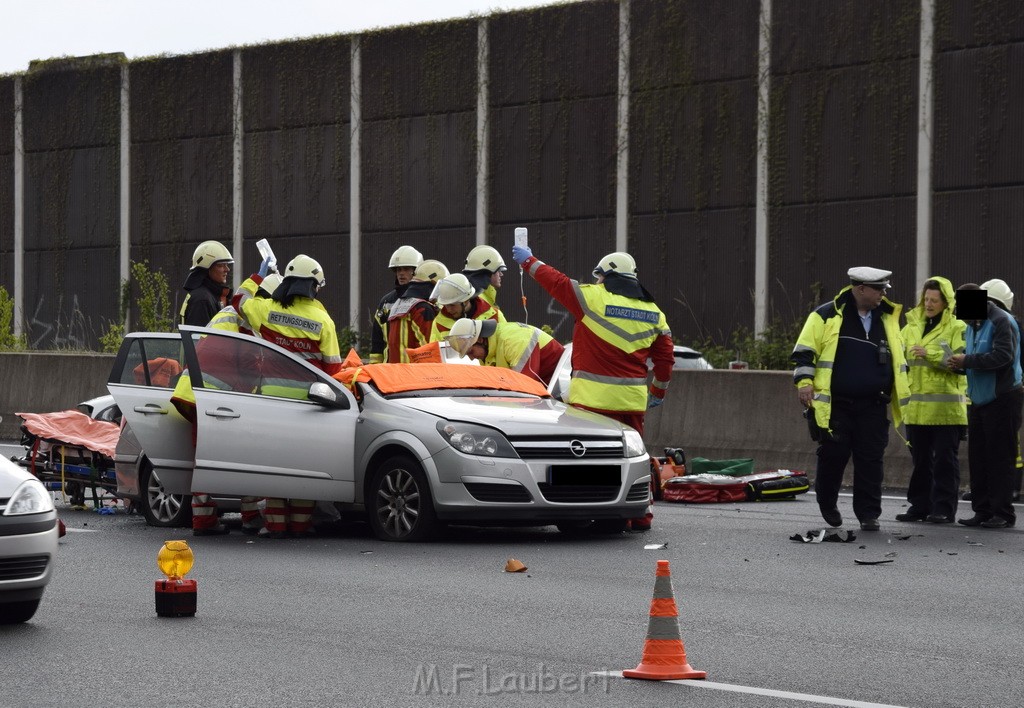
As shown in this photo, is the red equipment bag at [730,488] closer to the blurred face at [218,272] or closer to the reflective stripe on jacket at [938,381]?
the reflective stripe on jacket at [938,381]

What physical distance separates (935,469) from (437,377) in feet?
12.7

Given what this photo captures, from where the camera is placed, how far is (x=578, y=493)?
11805 millimetres

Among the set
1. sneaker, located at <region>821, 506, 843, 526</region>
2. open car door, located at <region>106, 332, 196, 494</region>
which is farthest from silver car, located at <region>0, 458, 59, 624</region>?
sneaker, located at <region>821, 506, 843, 526</region>

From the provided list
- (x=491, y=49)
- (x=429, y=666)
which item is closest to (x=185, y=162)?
(x=491, y=49)

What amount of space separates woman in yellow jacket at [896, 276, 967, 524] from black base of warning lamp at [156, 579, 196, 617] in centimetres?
656

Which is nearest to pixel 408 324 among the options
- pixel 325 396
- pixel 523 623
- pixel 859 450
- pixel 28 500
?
pixel 325 396

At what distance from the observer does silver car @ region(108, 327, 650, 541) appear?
11.6m

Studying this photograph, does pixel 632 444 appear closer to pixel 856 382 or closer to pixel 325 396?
pixel 856 382

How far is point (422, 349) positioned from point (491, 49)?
67.8 ft

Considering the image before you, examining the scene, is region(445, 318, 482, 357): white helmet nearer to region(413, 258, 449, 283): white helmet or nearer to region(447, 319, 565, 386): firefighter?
region(447, 319, 565, 386): firefighter

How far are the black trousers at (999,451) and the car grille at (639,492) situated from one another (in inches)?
104

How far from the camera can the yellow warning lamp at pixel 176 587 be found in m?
8.47

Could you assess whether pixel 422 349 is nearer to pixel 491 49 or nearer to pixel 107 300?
pixel 491 49

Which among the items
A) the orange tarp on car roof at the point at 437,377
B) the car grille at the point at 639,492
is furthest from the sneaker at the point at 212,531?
the car grille at the point at 639,492
